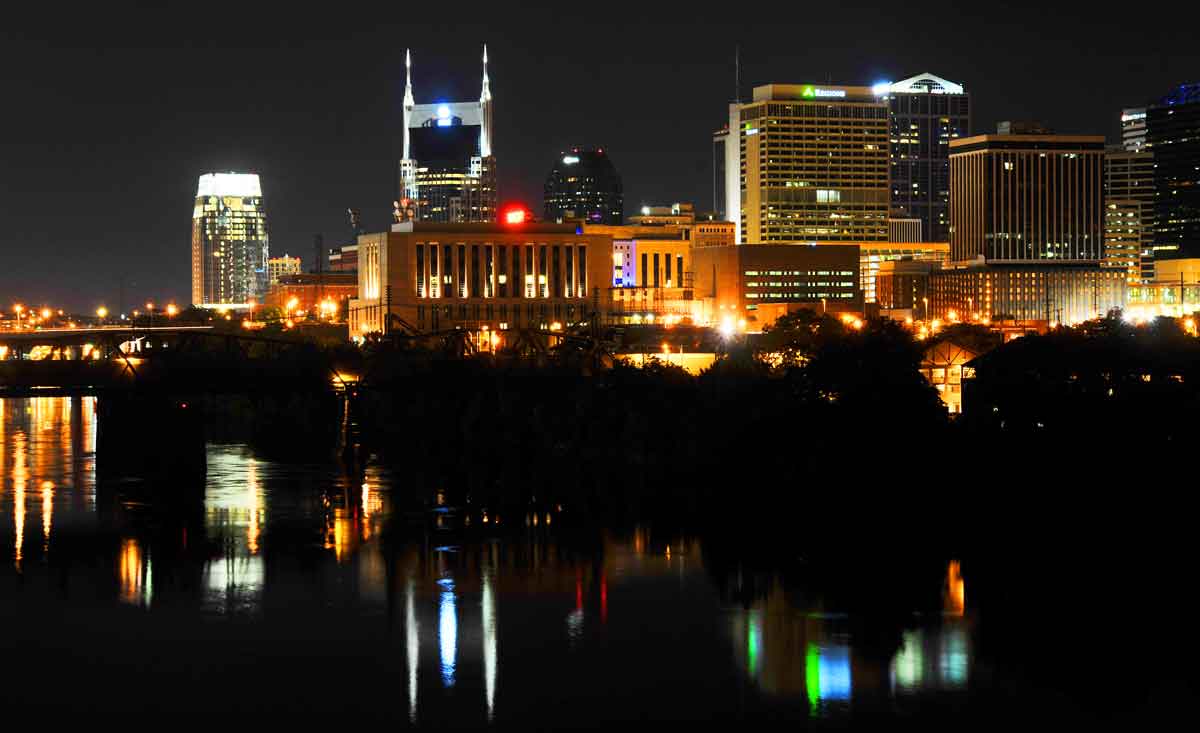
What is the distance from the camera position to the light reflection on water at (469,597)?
3644 cm

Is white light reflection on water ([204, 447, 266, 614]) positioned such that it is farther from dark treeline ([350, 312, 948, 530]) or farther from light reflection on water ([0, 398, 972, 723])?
dark treeline ([350, 312, 948, 530])

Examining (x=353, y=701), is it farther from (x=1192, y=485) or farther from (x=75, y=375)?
(x=75, y=375)

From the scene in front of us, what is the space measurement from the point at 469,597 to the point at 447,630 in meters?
3.30

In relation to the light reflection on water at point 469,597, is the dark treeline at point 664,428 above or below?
above

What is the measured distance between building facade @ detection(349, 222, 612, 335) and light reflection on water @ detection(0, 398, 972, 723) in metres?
103

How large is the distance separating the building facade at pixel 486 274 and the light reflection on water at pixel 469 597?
4068 inches

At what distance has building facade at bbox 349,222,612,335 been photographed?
16488 centimetres

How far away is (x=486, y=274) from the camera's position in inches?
6668

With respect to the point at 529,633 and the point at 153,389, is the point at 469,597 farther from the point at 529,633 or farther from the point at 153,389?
the point at 153,389

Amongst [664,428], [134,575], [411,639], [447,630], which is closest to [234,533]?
[134,575]

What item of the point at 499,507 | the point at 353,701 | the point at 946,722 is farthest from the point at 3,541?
the point at 946,722

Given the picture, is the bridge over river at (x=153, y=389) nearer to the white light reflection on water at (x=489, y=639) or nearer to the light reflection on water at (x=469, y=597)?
the light reflection on water at (x=469, y=597)

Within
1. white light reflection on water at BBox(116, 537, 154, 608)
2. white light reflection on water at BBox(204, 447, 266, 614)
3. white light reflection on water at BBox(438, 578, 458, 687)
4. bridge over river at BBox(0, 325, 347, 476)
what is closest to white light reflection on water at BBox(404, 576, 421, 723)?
white light reflection on water at BBox(438, 578, 458, 687)

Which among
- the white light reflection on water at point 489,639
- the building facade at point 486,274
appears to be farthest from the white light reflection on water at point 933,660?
the building facade at point 486,274
